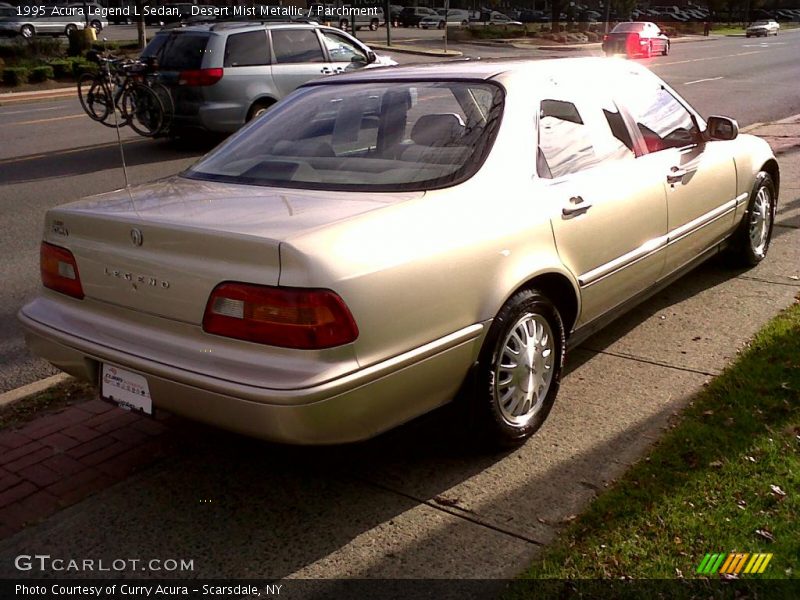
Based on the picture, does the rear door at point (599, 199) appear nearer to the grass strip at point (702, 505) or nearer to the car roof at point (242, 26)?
the grass strip at point (702, 505)

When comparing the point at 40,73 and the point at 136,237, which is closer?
the point at 136,237

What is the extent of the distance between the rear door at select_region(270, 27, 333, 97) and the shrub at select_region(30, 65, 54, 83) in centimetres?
1412

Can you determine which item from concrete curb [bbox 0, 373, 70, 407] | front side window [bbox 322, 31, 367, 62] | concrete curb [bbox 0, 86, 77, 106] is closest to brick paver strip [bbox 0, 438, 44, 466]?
concrete curb [bbox 0, 373, 70, 407]

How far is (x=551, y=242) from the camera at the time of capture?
12.6 feet

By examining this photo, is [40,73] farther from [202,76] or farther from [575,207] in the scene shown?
[575,207]

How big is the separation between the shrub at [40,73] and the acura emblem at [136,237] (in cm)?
2405

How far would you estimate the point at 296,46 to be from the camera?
13.6 m

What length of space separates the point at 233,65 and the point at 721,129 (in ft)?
29.5

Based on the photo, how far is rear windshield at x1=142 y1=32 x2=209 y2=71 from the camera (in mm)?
12750

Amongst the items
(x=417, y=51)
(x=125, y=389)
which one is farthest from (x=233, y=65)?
(x=417, y=51)

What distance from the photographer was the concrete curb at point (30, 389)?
4500mm

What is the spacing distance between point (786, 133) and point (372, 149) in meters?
10.8

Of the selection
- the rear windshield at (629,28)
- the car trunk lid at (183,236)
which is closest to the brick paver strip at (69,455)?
the car trunk lid at (183,236)

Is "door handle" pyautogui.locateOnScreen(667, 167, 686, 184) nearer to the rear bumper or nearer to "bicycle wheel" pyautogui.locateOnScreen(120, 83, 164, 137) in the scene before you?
the rear bumper
